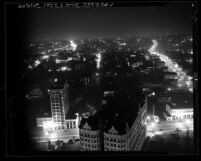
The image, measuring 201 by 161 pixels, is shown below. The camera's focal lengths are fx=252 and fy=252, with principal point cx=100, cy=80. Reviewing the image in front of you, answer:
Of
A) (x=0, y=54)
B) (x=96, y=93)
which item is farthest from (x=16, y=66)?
(x=96, y=93)

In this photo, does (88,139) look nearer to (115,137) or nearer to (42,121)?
(115,137)

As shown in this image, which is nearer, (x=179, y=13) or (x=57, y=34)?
(x=179, y=13)

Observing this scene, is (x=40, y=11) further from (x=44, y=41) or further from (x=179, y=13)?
(x=179, y=13)

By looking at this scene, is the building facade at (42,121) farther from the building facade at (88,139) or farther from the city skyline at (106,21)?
the city skyline at (106,21)

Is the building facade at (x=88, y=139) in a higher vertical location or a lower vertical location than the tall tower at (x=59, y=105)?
lower

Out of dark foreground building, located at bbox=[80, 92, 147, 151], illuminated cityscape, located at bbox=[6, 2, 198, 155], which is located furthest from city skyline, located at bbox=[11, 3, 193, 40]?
dark foreground building, located at bbox=[80, 92, 147, 151]

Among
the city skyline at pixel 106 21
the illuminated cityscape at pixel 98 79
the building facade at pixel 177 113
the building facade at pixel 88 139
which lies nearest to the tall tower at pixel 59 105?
the illuminated cityscape at pixel 98 79
